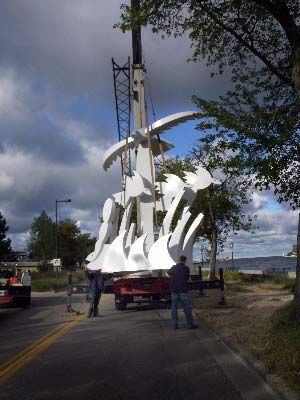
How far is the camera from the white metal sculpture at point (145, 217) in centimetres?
1634

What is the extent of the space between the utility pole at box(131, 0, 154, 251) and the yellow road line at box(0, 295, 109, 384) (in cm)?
473

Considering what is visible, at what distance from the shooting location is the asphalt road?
6793 mm

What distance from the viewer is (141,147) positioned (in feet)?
63.1

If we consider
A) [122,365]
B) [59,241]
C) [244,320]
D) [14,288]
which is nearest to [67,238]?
[59,241]

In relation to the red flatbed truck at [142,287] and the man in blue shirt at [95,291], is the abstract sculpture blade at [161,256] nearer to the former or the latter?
the red flatbed truck at [142,287]

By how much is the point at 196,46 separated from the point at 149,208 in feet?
24.1

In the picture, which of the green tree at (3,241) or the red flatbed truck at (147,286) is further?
the green tree at (3,241)

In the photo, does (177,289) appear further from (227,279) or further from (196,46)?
(227,279)

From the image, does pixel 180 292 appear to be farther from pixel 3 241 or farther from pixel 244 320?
pixel 3 241

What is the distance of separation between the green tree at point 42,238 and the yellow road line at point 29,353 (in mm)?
59102

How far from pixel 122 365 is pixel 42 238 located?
7007 centimetres

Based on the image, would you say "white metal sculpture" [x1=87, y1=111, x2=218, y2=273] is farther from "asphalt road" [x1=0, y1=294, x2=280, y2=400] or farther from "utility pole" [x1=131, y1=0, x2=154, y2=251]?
"asphalt road" [x1=0, y1=294, x2=280, y2=400]

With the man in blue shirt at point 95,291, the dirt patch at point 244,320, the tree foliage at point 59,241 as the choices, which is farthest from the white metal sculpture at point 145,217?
the tree foliage at point 59,241

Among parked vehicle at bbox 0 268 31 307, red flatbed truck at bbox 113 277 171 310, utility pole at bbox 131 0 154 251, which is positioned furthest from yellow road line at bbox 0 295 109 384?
parked vehicle at bbox 0 268 31 307
